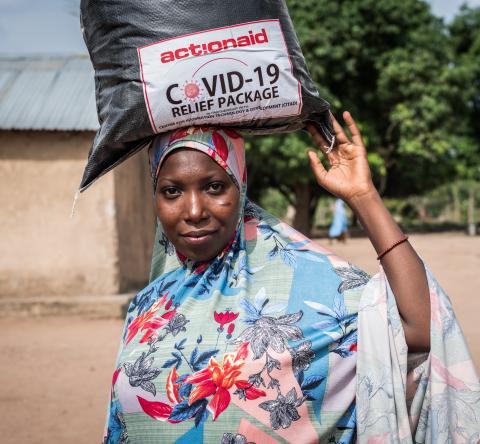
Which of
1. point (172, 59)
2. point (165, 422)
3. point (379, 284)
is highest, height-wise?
point (172, 59)

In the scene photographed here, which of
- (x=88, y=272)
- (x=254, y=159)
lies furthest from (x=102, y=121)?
(x=254, y=159)

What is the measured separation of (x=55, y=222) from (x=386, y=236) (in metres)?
6.76

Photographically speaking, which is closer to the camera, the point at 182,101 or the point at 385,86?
the point at 182,101

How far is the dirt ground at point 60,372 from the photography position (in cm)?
397

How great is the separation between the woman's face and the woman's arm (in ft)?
0.97

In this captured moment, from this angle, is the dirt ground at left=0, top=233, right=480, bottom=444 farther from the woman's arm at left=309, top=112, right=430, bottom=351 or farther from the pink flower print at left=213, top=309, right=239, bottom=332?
the woman's arm at left=309, top=112, right=430, bottom=351

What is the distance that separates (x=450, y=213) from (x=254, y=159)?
3711cm

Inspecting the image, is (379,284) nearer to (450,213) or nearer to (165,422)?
(165,422)

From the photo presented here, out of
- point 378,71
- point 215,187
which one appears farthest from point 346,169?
point 378,71

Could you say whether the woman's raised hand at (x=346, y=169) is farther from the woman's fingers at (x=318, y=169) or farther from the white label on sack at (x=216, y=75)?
the white label on sack at (x=216, y=75)

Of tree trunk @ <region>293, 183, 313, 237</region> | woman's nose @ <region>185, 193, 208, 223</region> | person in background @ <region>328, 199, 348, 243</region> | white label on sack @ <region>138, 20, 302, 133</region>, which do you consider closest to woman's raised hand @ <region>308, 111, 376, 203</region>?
white label on sack @ <region>138, 20, 302, 133</region>

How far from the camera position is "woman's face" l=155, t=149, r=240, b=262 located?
1.72 meters

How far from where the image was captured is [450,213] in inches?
1978

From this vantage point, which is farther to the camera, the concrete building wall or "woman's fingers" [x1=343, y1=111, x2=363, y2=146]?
the concrete building wall
